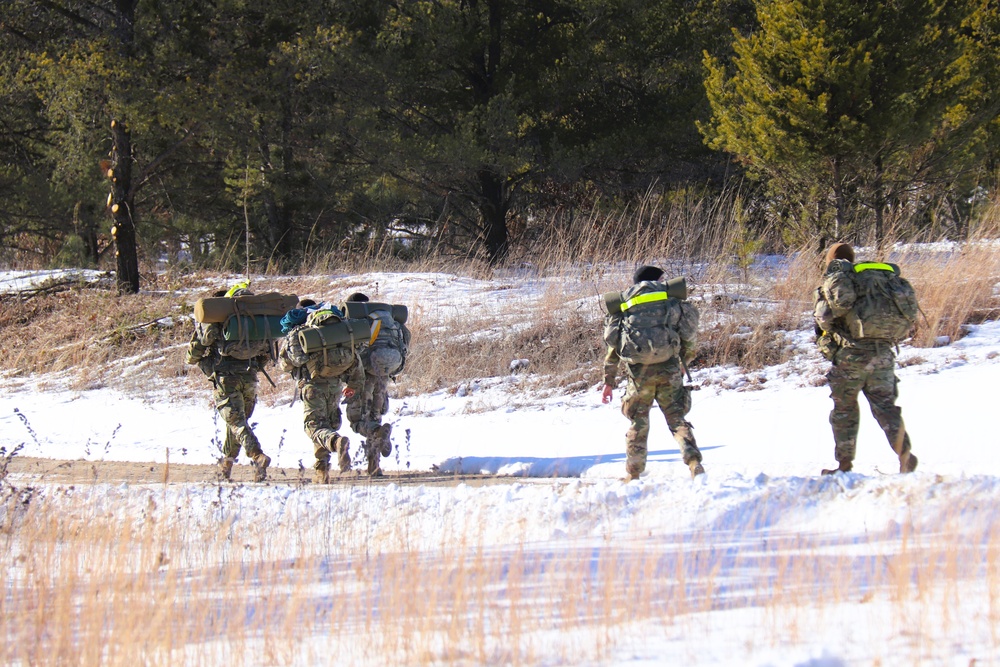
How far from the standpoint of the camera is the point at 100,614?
4.13 metres

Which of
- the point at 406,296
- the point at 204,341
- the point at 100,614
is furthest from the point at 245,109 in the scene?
the point at 100,614

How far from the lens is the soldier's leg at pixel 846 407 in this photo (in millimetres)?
6312

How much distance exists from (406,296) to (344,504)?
8.21 m

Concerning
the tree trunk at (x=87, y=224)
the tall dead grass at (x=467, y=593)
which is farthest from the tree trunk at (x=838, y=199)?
the tree trunk at (x=87, y=224)

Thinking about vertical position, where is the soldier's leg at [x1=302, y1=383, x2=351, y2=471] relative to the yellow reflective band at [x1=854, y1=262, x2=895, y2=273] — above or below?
below

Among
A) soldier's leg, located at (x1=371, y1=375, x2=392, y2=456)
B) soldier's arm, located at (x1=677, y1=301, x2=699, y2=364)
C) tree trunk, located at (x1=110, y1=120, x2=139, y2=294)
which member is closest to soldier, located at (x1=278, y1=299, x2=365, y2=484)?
soldier's leg, located at (x1=371, y1=375, x2=392, y2=456)

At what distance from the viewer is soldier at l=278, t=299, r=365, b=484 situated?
24.4 ft

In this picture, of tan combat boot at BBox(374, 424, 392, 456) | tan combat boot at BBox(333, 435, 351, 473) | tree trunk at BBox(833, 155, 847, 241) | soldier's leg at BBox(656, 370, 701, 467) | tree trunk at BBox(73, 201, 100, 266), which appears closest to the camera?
soldier's leg at BBox(656, 370, 701, 467)

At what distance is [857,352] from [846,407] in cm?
39

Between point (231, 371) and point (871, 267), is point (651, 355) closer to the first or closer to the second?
point (871, 267)

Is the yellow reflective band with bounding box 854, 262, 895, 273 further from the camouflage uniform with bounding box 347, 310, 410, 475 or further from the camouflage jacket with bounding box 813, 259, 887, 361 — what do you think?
the camouflage uniform with bounding box 347, 310, 410, 475

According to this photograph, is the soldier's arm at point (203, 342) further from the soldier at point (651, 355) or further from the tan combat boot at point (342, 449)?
the soldier at point (651, 355)

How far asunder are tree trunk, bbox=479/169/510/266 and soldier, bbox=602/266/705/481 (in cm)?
1204

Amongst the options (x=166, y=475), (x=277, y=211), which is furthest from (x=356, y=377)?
(x=277, y=211)
